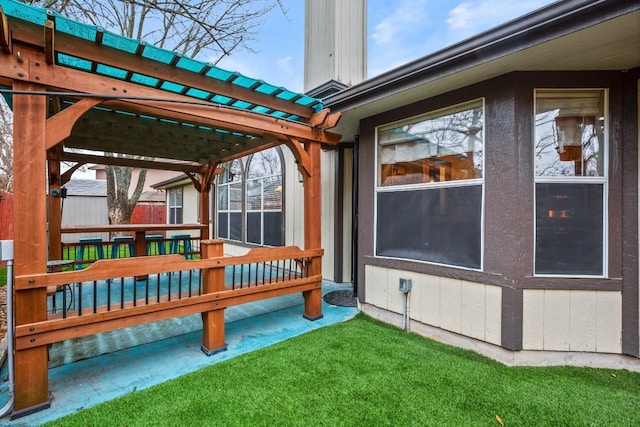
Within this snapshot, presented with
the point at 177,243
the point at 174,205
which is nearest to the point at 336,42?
the point at 177,243

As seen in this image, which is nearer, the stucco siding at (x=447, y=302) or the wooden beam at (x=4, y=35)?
the wooden beam at (x=4, y=35)

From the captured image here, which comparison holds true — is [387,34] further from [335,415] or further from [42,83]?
[335,415]

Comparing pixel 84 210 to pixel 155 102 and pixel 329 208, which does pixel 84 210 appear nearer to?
pixel 329 208

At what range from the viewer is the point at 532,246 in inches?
108

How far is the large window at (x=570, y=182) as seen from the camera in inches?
106

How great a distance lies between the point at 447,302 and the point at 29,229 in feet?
12.3

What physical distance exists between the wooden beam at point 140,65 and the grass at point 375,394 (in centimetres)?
266

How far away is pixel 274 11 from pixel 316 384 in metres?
7.10

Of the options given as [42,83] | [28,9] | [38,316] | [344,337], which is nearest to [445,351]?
[344,337]

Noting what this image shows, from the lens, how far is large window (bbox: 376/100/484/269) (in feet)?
9.96

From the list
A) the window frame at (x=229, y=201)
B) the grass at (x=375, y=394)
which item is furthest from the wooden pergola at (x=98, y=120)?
the window frame at (x=229, y=201)

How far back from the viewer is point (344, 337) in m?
3.27

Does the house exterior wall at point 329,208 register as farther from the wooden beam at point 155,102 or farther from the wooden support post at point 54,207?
the wooden support post at point 54,207

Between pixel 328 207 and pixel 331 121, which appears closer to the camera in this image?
pixel 331 121
